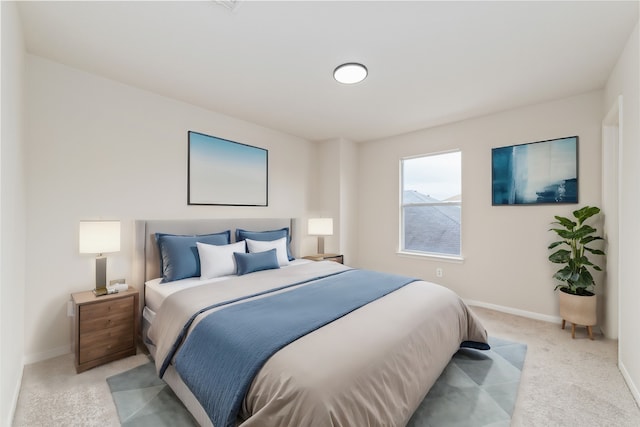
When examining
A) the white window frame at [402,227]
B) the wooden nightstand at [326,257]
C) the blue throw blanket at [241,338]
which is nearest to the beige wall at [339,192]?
the wooden nightstand at [326,257]

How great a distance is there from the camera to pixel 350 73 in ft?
8.06

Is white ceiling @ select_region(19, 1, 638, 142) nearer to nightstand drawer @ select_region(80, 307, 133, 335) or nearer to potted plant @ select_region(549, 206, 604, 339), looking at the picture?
potted plant @ select_region(549, 206, 604, 339)

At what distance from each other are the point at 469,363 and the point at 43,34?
418 centimetres

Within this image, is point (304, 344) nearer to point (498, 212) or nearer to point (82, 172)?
point (82, 172)

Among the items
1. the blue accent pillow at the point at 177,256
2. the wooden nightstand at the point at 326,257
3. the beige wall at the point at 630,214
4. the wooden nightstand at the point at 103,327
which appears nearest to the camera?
the beige wall at the point at 630,214

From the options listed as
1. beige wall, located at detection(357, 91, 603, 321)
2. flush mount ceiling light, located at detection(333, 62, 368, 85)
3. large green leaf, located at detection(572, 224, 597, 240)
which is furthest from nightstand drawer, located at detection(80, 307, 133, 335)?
large green leaf, located at detection(572, 224, 597, 240)

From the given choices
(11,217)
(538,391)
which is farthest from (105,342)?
(538,391)

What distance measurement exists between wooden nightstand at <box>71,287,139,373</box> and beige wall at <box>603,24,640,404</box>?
3.79m

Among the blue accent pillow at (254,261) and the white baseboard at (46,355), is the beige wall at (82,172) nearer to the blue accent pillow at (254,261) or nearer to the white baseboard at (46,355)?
the white baseboard at (46,355)

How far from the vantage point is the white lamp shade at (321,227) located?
13.9 ft

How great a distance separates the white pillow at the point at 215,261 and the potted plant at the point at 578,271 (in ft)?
11.0

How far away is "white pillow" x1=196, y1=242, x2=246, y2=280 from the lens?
272cm

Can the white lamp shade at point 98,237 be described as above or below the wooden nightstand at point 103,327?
above

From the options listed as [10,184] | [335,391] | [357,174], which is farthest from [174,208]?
[357,174]
